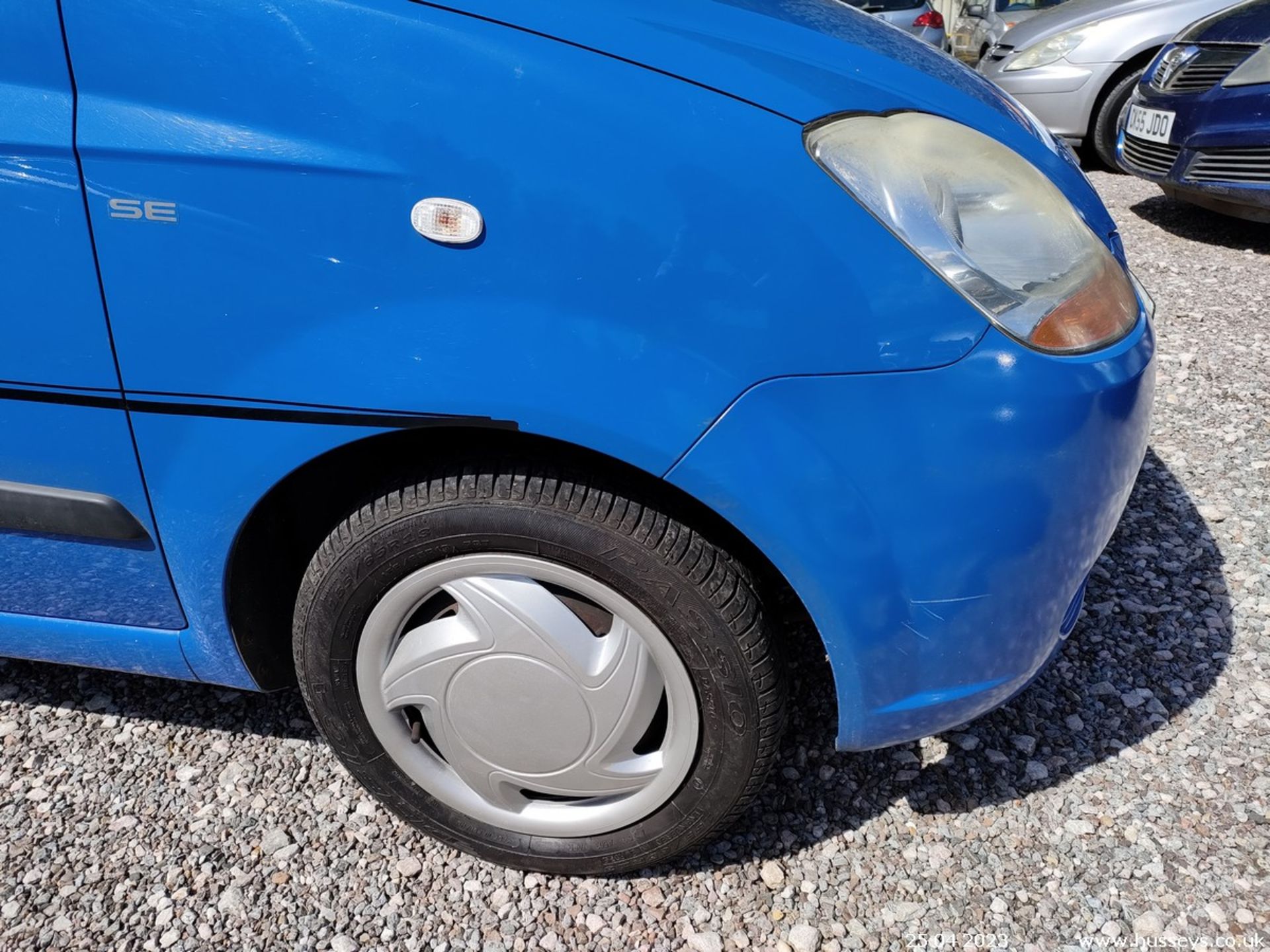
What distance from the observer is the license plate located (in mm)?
4844

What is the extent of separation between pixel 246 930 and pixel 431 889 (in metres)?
0.31

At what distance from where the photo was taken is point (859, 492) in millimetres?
1356

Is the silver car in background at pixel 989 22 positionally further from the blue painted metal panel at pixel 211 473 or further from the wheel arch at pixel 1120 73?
the blue painted metal panel at pixel 211 473

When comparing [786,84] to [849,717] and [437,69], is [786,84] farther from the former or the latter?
[849,717]

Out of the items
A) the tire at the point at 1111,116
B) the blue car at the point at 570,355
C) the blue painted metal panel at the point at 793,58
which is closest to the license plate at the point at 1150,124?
the tire at the point at 1111,116

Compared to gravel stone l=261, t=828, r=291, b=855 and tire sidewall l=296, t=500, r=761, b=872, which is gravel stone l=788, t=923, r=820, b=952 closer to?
tire sidewall l=296, t=500, r=761, b=872

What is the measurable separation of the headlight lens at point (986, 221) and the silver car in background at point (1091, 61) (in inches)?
190

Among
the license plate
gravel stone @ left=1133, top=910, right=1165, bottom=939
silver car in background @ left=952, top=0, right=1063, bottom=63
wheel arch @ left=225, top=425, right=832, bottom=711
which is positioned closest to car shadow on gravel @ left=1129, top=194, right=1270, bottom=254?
the license plate

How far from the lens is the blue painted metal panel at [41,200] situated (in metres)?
1.32

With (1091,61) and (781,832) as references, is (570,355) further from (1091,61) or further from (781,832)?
(1091,61)

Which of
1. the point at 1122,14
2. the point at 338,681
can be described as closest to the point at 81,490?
the point at 338,681

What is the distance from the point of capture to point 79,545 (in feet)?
5.27

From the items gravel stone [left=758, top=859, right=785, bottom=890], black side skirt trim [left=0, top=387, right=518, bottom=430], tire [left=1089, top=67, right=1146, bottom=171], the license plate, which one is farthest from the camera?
tire [left=1089, top=67, right=1146, bottom=171]

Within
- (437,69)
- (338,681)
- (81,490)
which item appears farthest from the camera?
(338,681)
